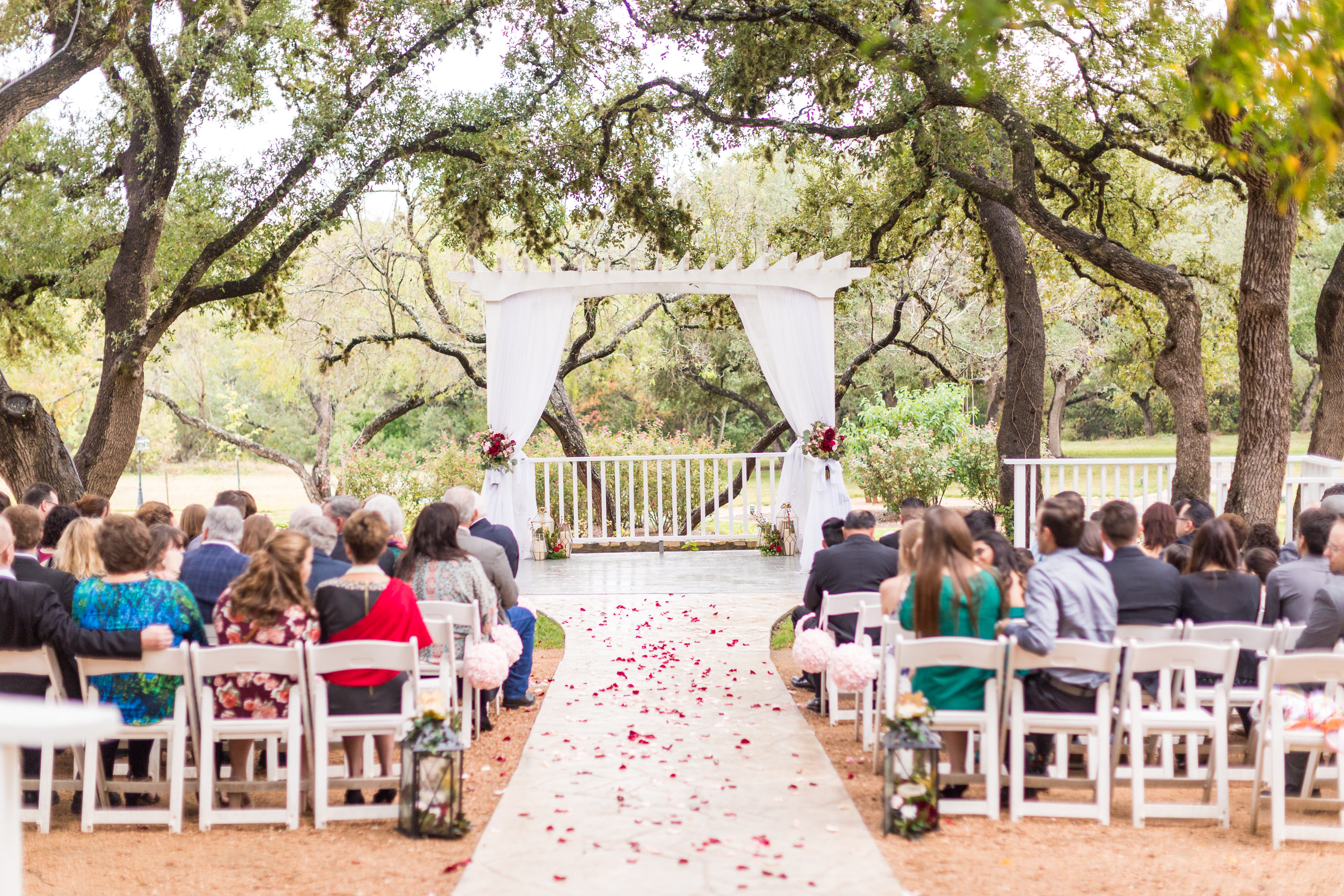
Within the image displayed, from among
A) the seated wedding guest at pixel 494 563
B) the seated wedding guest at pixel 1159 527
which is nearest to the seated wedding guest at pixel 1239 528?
the seated wedding guest at pixel 1159 527

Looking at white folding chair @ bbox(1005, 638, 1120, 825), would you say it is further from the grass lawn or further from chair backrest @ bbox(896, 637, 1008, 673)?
the grass lawn

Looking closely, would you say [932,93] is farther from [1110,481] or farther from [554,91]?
[1110,481]

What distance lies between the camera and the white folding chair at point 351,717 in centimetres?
410

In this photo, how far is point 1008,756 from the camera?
457 centimetres

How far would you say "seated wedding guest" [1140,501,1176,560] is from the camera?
539cm

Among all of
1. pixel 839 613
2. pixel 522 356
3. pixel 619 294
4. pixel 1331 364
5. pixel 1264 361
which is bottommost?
pixel 839 613

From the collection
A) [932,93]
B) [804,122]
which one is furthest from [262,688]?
[804,122]

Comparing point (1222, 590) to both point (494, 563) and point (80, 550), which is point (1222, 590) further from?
point (80, 550)

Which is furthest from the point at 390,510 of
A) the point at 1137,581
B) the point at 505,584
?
the point at 1137,581

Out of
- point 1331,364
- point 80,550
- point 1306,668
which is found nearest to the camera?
point 1306,668

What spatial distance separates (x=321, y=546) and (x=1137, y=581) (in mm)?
3410

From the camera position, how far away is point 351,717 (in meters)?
4.21

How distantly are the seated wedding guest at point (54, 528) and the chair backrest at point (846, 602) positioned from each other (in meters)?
3.54

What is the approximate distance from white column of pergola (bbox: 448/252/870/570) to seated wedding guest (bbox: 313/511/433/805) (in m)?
6.18
